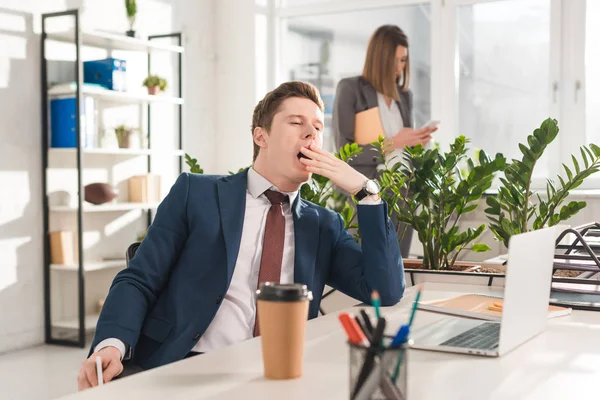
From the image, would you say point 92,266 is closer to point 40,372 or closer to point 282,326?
point 40,372

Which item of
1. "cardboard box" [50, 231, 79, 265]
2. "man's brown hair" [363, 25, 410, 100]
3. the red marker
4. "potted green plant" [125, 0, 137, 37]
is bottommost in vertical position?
"cardboard box" [50, 231, 79, 265]

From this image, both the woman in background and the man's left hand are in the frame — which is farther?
the woman in background

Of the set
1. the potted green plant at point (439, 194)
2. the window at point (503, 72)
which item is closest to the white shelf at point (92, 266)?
the window at point (503, 72)

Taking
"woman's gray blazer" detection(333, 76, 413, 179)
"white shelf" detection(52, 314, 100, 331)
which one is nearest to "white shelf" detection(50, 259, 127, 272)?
"white shelf" detection(52, 314, 100, 331)

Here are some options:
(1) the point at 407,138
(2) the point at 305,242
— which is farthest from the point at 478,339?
(1) the point at 407,138

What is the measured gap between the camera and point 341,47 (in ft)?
19.0

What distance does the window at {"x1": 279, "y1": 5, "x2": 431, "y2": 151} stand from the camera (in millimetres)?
5445

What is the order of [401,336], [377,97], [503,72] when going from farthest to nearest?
[503,72] < [377,97] < [401,336]

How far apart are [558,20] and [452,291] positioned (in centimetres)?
366

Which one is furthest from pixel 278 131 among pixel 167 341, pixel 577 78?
pixel 577 78

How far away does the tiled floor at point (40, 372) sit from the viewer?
3461mm

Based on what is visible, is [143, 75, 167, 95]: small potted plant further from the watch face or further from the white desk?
the white desk

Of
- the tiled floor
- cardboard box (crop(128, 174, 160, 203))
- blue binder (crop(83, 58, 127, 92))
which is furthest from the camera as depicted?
cardboard box (crop(128, 174, 160, 203))

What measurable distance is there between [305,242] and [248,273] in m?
0.15
